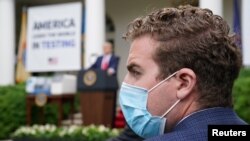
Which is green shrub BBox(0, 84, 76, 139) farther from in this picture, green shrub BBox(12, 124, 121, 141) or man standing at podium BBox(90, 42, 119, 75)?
man standing at podium BBox(90, 42, 119, 75)

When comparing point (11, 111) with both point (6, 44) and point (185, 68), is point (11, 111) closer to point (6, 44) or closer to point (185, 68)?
point (6, 44)

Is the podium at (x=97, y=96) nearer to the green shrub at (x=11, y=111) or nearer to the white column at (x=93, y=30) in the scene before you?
the green shrub at (x=11, y=111)

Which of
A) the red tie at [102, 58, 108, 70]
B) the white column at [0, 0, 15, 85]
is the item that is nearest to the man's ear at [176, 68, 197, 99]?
the red tie at [102, 58, 108, 70]

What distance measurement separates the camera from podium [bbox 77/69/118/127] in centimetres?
1024

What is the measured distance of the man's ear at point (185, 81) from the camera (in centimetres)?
153

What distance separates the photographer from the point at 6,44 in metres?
17.1

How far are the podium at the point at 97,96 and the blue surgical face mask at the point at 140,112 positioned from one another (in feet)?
26.9

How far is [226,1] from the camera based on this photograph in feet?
54.5

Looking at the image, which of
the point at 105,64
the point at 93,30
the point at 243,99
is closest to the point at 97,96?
the point at 105,64

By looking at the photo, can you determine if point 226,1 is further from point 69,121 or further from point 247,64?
point 69,121

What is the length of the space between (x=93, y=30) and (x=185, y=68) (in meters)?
13.1

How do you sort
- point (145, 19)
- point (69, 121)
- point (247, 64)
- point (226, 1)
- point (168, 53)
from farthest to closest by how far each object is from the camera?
1. point (226, 1)
2. point (69, 121)
3. point (247, 64)
4. point (145, 19)
5. point (168, 53)

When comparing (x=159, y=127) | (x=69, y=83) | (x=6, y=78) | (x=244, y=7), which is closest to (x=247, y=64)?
(x=244, y=7)

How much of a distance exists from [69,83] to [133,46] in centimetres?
1095
